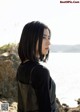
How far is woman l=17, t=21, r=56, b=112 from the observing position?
182cm

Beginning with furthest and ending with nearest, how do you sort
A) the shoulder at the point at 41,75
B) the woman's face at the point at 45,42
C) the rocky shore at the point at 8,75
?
the rocky shore at the point at 8,75, the woman's face at the point at 45,42, the shoulder at the point at 41,75

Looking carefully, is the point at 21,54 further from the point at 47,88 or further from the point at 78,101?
the point at 78,101

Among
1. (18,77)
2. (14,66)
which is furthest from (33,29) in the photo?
(14,66)

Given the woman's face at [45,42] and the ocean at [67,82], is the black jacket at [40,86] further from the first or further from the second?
the ocean at [67,82]

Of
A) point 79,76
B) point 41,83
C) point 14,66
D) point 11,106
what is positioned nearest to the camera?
point 41,83

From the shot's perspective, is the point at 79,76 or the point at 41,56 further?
the point at 79,76

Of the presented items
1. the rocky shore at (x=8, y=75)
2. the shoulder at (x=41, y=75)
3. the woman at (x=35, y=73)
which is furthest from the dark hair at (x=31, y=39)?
the rocky shore at (x=8, y=75)

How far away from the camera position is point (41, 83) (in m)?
1.81

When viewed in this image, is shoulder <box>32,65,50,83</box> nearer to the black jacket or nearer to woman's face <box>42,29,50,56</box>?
the black jacket

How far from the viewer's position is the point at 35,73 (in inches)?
71.6

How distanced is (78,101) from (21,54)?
23.3 ft

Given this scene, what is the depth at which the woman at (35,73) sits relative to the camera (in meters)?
1.82

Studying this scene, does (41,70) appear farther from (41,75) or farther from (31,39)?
(31,39)

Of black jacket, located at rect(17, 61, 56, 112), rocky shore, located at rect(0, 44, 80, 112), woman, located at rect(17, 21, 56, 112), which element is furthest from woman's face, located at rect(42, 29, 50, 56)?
rocky shore, located at rect(0, 44, 80, 112)
